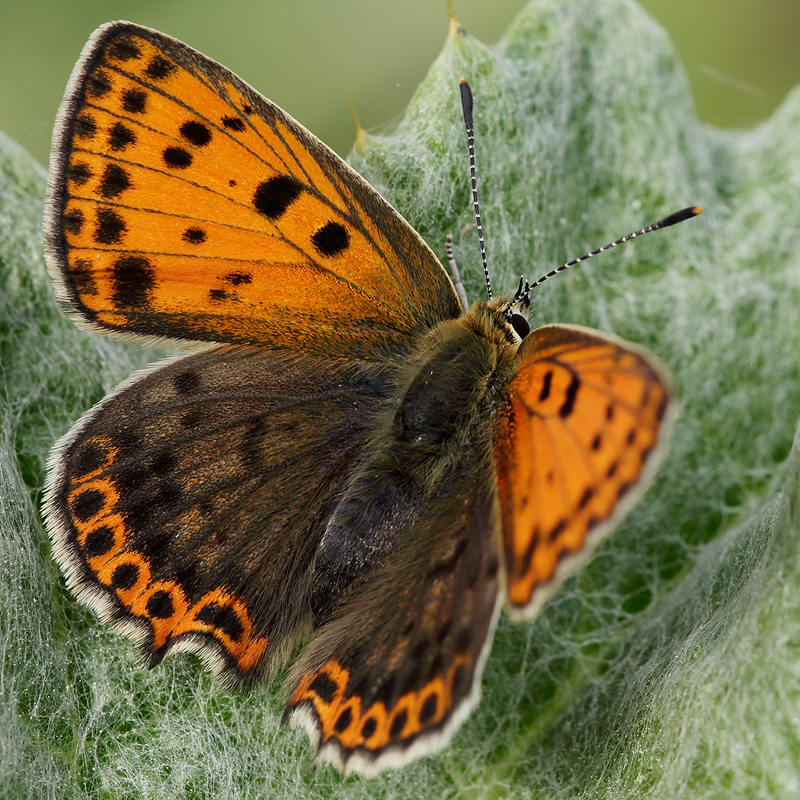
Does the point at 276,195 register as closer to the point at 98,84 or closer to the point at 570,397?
the point at 98,84

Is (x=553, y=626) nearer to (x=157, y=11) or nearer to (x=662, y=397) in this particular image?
(x=662, y=397)

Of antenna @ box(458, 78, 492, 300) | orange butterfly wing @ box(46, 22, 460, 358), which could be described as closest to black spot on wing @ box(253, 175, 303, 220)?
orange butterfly wing @ box(46, 22, 460, 358)

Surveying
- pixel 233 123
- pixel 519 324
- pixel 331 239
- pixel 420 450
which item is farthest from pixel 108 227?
pixel 519 324

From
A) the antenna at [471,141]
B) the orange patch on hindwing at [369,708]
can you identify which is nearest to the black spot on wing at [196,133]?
the antenna at [471,141]

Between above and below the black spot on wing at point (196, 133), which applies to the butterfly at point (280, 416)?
below

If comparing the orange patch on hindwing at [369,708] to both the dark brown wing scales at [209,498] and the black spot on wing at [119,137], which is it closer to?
the dark brown wing scales at [209,498]

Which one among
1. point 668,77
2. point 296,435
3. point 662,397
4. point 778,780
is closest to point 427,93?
point 668,77
